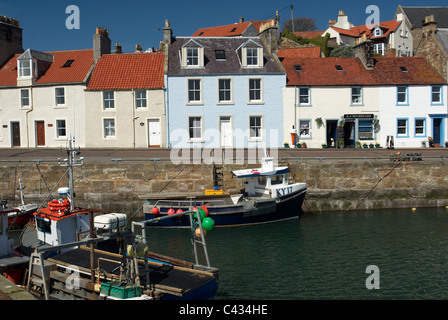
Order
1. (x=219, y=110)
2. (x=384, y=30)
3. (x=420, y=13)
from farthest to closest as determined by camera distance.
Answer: (x=384, y=30) → (x=420, y=13) → (x=219, y=110)

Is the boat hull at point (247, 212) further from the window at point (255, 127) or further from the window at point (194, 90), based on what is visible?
the window at point (194, 90)

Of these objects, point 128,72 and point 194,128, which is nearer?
point 194,128

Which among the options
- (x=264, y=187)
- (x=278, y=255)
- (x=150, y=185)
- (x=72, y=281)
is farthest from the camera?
(x=150, y=185)

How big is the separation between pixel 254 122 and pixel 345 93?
7035 millimetres

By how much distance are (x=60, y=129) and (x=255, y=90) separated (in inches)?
565

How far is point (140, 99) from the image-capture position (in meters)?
31.1

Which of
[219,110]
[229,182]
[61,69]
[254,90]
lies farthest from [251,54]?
[61,69]

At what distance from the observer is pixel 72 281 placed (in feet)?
33.4

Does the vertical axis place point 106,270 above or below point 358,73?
below

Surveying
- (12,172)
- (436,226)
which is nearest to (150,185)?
(12,172)

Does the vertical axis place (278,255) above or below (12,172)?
below

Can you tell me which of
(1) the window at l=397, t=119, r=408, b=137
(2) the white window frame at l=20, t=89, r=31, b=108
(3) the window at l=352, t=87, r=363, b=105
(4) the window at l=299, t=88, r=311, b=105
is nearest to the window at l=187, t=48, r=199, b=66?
(4) the window at l=299, t=88, r=311, b=105

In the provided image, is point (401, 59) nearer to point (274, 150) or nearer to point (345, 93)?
point (345, 93)

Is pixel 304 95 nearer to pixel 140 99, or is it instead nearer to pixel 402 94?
pixel 402 94
